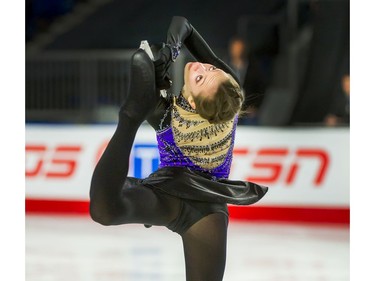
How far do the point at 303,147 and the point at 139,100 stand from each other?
493 cm

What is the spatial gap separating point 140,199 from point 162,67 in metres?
0.54

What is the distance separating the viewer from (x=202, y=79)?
9.61 feet

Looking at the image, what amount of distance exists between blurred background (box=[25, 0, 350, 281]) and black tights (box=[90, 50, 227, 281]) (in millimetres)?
604

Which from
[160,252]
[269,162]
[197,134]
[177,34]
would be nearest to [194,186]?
[197,134]

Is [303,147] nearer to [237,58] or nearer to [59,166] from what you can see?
[237,58]

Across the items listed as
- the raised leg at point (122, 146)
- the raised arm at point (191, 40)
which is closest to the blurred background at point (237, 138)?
the raised arm at point (191, 40)

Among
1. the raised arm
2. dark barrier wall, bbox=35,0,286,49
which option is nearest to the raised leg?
the raised arm

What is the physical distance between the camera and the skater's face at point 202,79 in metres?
2.90

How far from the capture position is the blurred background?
539 cm

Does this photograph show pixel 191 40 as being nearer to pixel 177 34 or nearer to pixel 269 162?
pixel 177 34

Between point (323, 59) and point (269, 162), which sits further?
point (323, 59)

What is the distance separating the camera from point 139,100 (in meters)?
2.63

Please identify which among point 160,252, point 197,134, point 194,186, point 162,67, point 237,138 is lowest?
point 160,252

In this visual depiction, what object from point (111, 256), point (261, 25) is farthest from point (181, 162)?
point (261, 25)
